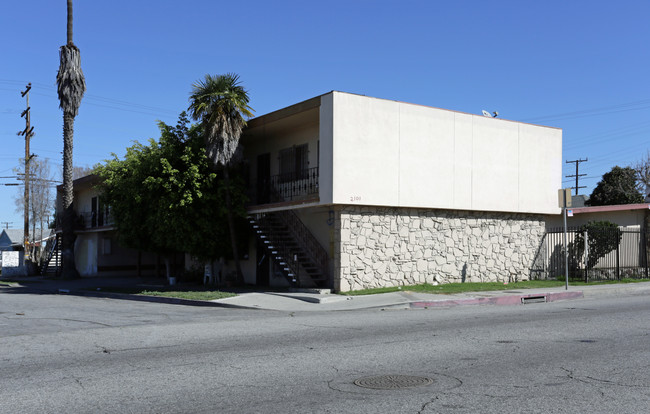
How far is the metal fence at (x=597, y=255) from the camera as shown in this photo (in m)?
24.0

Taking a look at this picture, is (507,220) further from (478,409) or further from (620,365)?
(478,409)

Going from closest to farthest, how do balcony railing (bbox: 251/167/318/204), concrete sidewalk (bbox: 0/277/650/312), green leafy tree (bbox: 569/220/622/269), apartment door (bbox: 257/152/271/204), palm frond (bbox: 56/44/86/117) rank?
concrete sidewalk (bbox: 0/277/650/312) < balcony railing (bbox: 251/167/318/204) < green leafy tree (bbox: 569/220/622/269) < apartment door (bbox: 257/152/271/204) < palm frond (bbox: 56/44/86/117)

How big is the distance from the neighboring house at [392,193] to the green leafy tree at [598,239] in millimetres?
1687

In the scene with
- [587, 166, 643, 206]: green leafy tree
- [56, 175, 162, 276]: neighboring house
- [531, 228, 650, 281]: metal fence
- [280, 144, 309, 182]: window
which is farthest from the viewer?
[587, 166, 643, 206]: green leafy tree

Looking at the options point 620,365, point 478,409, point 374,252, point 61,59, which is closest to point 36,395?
point 478,409

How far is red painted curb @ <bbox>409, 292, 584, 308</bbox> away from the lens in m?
16.6

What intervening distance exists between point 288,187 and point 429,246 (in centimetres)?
587

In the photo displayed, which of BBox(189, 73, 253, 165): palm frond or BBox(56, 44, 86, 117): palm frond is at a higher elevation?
BBox(56, 44, 86, 117): palm frond

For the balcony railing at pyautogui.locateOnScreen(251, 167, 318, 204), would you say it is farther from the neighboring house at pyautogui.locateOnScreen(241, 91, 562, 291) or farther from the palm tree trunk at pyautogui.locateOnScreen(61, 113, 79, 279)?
the palm tree trunk at pyautogui.locateOnScreen(61, 113, 79, 279)

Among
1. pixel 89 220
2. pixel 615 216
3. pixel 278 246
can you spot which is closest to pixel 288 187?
pixel 278 246

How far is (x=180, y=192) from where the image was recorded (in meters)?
21.9

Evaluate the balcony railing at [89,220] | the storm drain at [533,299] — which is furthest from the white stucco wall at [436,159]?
the balcony railing at [89,220]

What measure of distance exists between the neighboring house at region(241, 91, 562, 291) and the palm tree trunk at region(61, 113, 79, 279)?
1168 cm

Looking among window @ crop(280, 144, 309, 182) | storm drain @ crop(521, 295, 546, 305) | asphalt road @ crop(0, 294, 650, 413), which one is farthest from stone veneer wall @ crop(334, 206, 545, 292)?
asphalt road @ crop(0, 294, 650, 413)
